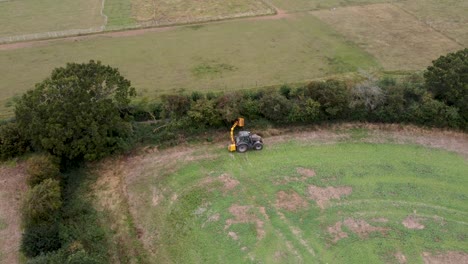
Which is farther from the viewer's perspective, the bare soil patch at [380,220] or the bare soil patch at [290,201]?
the bare soil patch at [290,201]

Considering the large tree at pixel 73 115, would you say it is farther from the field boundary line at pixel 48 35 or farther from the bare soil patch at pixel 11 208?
the field boundary line at pixel 48 35

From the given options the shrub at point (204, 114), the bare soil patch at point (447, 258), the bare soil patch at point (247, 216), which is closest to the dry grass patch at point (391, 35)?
the shrub at point (204, 114)

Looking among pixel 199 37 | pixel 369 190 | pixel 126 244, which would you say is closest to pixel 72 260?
pixel 126 244

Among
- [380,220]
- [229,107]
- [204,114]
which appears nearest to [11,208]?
[204,114]

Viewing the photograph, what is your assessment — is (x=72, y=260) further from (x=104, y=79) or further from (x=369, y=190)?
(x=369, y=190)

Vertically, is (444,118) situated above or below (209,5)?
below

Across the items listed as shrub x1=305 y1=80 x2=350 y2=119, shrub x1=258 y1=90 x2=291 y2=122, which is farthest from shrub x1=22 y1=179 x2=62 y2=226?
shrub x1=305 y1=80 x2=350 y2=119
